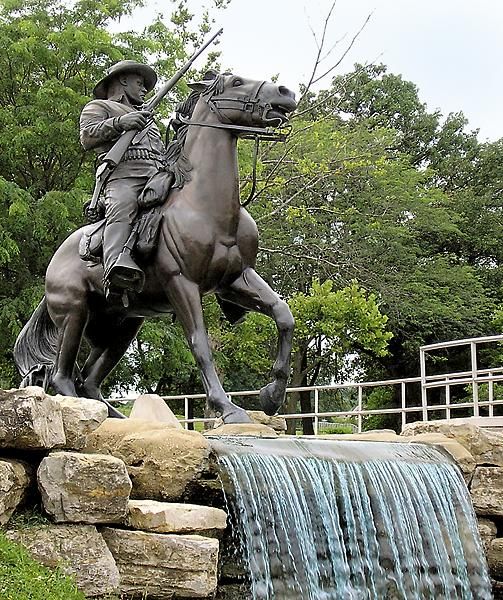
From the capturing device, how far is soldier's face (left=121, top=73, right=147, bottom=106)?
8.77 meters

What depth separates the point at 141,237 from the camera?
7793 millimetres

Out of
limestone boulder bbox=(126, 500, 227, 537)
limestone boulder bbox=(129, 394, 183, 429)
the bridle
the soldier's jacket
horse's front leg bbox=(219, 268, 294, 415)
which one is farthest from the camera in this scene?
the soldier's jacket

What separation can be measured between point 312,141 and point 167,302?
1881cm

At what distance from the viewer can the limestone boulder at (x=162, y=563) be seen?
550 centimetres

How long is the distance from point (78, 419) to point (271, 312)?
7.50 feet

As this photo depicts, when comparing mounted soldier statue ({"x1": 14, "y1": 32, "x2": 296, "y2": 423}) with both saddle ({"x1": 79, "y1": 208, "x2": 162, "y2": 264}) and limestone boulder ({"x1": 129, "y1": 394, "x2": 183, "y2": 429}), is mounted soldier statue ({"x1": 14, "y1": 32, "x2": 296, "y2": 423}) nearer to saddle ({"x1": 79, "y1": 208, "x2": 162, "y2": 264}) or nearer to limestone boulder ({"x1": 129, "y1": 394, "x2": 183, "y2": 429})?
saddle ({"x1": 79, "y1": 208, "x2": 162, "y2": 264})

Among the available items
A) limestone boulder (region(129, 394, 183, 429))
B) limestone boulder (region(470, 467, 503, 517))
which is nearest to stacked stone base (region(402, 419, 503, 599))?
limestone boulder (region(470, 467, 503, 517))

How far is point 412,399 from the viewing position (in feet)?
100

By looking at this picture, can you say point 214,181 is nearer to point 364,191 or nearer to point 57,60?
point 57,60

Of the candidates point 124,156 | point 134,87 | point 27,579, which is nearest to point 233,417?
point 124,156

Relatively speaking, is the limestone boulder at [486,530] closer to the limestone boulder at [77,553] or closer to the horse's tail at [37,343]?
the horse's tail at [37,343]

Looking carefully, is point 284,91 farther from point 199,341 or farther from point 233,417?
point 233,417

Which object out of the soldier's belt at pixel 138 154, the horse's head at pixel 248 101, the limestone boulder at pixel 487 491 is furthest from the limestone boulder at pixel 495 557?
the soldier's belt at pixel 138 154

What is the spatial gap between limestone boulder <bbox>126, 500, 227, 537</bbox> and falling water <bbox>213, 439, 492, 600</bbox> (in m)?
0.36
